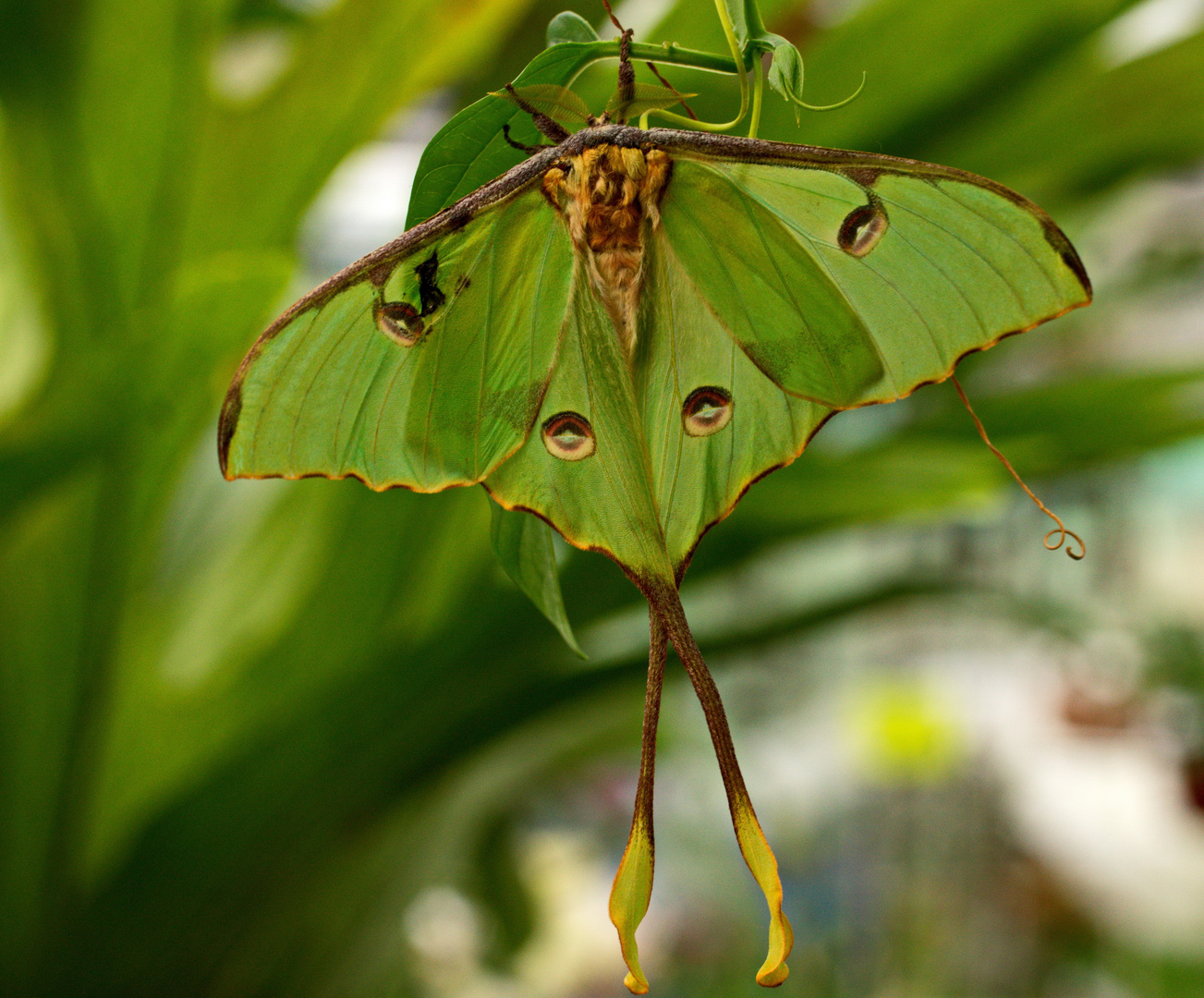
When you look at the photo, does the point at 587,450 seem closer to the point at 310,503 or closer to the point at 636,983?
the point at 636,983

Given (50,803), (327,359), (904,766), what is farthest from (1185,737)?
(327,359)

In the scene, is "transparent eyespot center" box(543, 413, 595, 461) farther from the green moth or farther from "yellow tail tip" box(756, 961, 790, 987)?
"yellow tail tip" box(756, 961, 790, 987)

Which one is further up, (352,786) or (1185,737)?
(352,786)

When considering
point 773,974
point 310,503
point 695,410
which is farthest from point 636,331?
point 310,503

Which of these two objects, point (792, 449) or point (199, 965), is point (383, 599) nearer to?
point (199, 965)

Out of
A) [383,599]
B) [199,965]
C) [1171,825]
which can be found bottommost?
[1171,825]

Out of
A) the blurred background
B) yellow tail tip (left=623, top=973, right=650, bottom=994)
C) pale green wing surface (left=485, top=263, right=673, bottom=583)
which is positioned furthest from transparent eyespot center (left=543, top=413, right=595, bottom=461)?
the blurred background
